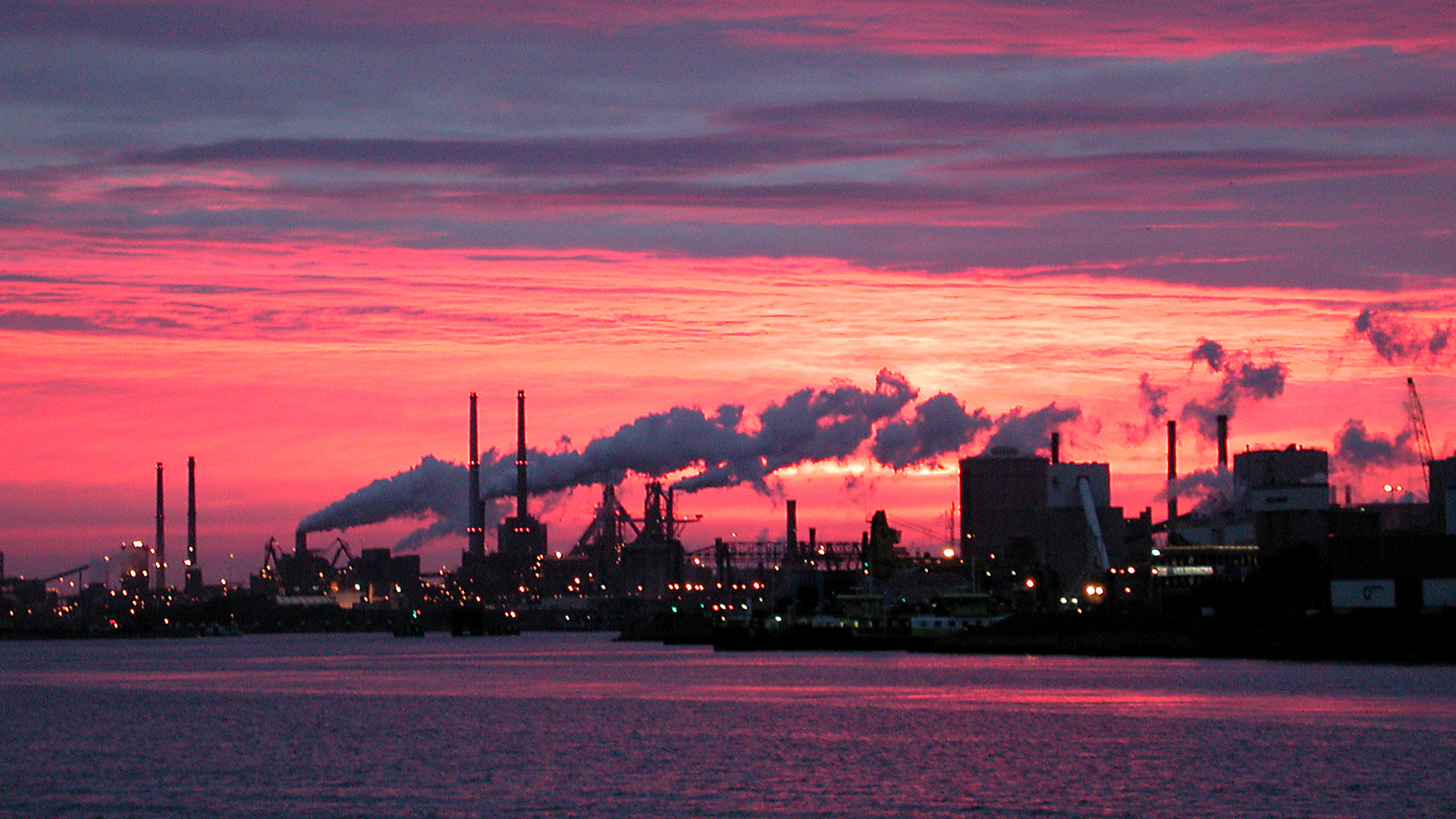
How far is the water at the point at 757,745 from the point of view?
122 feet

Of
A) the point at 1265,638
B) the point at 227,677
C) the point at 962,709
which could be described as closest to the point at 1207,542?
the point at 1265,638

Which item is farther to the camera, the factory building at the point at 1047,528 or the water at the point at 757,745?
the factory building at the point at 1047,528

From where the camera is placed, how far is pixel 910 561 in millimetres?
166750

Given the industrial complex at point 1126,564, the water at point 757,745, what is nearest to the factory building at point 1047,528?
the industrial complex at point 1126,564

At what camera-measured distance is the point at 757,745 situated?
4866 centimetres

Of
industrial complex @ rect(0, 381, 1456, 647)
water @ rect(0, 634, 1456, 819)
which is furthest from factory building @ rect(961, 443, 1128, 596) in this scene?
water @ rect(0, 634, 1456, 819)

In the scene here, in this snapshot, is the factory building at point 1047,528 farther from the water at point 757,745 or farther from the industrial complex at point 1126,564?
the water at point 757,745

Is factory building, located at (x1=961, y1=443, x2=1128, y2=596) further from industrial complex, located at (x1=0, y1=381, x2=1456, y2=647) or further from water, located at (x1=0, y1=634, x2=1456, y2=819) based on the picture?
water, located at (x1=0, y1=634, x2=1456, y2=819)

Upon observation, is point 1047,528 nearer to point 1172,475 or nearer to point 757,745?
point 1172,475

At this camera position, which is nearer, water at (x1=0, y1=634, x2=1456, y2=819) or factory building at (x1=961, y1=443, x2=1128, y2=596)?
water at (x1=0, y1=634, x2=1456, y2=819)

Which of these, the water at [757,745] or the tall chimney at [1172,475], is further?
the tall chimney at [1172,475]

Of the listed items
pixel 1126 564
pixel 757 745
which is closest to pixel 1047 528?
pixel 1126 564

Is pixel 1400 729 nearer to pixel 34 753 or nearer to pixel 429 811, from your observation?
pixel 429 811

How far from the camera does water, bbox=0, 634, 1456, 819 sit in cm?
3712
